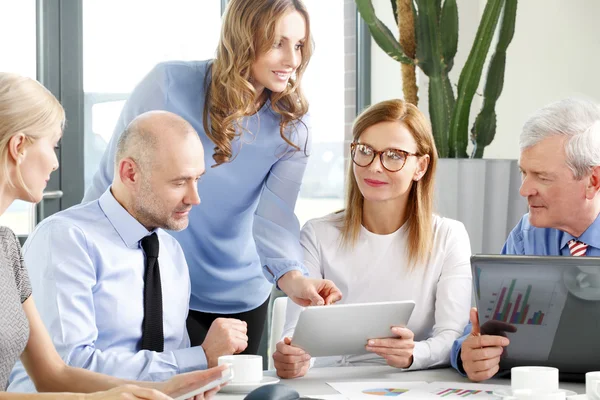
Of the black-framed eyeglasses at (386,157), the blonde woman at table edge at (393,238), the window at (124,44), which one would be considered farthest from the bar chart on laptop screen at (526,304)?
the window at (124,44)

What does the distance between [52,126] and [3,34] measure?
2368 mm

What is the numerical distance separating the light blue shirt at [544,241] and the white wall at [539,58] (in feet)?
4.99

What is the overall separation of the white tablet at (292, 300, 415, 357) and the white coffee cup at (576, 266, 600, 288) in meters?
0.38

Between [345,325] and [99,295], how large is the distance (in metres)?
0.57

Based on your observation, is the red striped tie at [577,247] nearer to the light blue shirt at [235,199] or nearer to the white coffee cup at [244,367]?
the light blue shirt at [235,199]

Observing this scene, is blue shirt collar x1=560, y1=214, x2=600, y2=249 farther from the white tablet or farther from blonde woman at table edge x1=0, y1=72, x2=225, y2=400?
blonde woman at table edge x1=0, y1=72, x2=225, y2=400

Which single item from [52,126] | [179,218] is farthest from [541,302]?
[52,126]

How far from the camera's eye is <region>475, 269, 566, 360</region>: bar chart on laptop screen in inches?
67.2

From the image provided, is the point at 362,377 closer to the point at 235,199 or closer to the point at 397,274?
the point at 397,274

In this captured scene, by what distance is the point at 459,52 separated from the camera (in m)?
4.45

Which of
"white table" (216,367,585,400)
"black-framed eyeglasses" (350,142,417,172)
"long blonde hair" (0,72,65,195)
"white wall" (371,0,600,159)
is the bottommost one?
"white table" (216,367,585,400)

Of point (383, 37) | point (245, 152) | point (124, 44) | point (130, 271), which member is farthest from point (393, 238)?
point (124, 44)

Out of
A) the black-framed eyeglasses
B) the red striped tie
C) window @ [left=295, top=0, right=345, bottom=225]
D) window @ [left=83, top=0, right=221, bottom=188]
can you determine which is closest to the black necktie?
the black-framed eyeglasses

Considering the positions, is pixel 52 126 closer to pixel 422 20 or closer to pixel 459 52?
pixel 422 20
